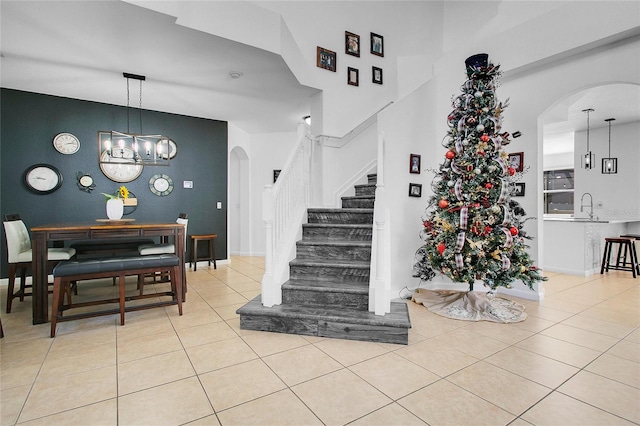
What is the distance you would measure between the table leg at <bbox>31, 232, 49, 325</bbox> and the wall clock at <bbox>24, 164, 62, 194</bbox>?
7.28ft

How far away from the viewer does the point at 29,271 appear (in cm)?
450

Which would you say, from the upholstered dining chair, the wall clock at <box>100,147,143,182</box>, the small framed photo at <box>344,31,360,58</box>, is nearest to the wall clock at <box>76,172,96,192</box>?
the wall clock at <box>100,147,143,182</box>

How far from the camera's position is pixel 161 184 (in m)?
5.60

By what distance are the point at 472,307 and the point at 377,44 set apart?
164 inches

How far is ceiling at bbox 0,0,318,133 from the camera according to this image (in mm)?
2889

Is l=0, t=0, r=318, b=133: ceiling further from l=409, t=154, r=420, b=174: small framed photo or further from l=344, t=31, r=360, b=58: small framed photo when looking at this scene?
l=409, t=154, r=420, b=174: small framed photo

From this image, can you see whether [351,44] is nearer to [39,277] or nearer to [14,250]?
[39,277]

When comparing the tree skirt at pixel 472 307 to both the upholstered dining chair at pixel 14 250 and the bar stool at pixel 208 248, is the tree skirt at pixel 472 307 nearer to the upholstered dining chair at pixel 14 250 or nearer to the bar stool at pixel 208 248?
the bar stool at pixel 208 248

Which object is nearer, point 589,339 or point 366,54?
point 589,339

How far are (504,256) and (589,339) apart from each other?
943mm

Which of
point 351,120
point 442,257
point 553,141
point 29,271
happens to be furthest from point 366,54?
point 553,141

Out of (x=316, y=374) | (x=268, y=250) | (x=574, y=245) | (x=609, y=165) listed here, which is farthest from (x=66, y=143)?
(x=609, y=165)

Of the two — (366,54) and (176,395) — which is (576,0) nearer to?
(366,54)

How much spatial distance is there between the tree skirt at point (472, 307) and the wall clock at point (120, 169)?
4878 millimetres
